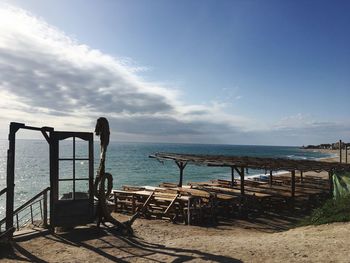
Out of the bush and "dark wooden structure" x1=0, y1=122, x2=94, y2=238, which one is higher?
"dark wooden structure" x1=0, y1=122, x2=94, y2=238

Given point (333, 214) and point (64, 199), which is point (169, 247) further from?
point (333, 214)

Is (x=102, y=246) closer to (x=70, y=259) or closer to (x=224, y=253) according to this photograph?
(x=70, y=259)

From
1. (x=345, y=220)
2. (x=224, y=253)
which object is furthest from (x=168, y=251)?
(x=345, y=220)

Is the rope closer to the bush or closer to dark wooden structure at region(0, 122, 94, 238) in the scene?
dark wooden structure at region(0, 122, 94, 238)

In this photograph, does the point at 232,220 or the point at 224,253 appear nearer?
the point at 224,253

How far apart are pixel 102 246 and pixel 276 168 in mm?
12428

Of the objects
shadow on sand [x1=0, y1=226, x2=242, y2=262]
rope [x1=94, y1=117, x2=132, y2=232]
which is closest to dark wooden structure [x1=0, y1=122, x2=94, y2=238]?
rope [x1=94, y1=117, x2=132, y2=232]

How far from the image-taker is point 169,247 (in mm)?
10617

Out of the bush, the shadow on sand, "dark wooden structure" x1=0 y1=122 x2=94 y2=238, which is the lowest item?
the shadow on sand

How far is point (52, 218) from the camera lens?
11445 millimetres

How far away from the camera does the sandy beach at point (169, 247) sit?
30.0 ft

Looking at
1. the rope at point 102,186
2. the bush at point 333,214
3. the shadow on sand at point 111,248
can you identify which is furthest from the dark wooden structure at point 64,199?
the bush at point 333,214

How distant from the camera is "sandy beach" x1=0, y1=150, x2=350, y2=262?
915 cm

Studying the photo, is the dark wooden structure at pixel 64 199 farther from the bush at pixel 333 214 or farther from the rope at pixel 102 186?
the bush at pixel 333 214
